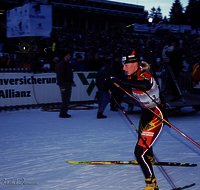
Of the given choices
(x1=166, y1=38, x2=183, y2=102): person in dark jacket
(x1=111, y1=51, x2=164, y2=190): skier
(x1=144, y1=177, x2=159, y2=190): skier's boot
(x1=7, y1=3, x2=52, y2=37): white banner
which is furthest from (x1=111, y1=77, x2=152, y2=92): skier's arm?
(x1=7, y1=3, x2=52, y2=37): white banner

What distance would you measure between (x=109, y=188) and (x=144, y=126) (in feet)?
3.06

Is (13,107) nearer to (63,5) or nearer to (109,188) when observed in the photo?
(109,188)

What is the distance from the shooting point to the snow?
3.28 meters

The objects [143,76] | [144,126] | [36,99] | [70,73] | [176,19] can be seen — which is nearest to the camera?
[143,76]

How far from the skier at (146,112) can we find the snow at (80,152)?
1.33ft

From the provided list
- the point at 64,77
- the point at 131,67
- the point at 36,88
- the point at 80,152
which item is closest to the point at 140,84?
the point at 131,67

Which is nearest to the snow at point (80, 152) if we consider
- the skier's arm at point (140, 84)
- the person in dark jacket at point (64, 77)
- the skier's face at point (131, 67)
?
the person in dark jacket at point (64, 77)

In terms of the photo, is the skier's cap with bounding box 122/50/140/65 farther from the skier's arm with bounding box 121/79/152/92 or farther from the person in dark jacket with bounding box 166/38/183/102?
the person in dark jacket with bounding box 166/38/183/102

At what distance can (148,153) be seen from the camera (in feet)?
10.3

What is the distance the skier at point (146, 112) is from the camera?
113 inches

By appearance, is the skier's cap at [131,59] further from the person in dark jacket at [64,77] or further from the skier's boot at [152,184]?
the person in dark jacket at [64,77]

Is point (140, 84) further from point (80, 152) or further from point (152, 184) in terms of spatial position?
point (80, 152)

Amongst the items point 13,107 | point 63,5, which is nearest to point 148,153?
point 13,107

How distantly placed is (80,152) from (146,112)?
1948 mm
